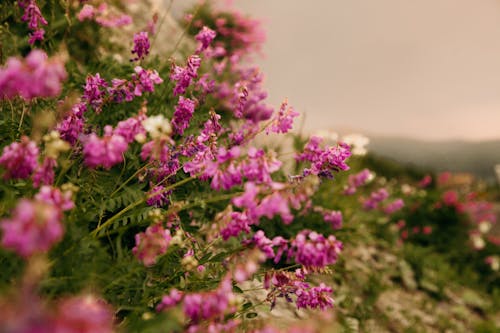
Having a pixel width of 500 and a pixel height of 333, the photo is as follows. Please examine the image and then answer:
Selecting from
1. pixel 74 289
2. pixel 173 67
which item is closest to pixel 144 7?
pixel 173 67

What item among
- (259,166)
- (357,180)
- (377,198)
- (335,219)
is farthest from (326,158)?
(377,198)

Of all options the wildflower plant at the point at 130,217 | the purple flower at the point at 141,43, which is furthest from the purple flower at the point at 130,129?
the purple flower at the point at 141,43

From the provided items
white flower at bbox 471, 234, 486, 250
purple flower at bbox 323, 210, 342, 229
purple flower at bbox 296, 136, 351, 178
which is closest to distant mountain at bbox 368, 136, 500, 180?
white flower at bbox 471, 234, 486, 250

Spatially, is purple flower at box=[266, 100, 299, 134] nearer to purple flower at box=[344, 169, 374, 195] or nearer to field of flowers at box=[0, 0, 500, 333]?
field of flowers at box=[0, 0, 500, 333]

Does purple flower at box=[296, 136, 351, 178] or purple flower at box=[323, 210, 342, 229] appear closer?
purple flower at box=[296, 136, 351, 178]

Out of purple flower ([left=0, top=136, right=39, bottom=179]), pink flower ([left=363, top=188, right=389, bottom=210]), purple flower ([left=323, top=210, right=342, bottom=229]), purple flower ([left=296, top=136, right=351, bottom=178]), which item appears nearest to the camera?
purple flower ([left=0, top=136, right=39, bottom=179])

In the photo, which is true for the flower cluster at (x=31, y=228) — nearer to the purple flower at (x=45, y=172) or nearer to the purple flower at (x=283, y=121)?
the purple flower at (x=45, y=172)

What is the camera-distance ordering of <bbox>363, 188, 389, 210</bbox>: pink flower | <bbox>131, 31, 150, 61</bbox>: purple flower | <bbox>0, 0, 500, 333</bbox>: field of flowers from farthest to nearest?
→ <bbox>363, 188, 389, 210</bbox>: pink flower < <bbox>131, 31, 150, 61</bbox>: purple flower < <bbox>0, 0, 500, 333</bbox>: field of flowers

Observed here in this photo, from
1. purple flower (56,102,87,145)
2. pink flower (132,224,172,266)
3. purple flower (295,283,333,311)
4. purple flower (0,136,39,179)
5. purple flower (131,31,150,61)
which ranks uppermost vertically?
purple flower (131,31,150,61)
